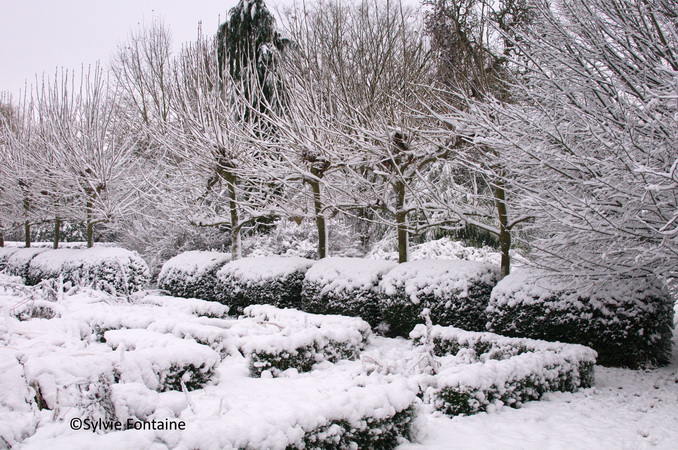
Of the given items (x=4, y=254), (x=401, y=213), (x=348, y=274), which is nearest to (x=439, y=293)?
(x=348, y=274)

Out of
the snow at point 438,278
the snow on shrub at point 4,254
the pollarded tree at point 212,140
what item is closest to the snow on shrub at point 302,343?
the snow at point 438,278

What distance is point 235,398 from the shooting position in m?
3.86

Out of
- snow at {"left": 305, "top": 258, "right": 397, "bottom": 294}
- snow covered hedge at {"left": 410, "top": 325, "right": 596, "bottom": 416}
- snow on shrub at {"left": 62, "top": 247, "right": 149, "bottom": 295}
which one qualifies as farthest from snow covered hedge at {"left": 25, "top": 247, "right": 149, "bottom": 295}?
snow covered hedge at {"left": 410, "top": 325, "right": 596, "bottom": 416}

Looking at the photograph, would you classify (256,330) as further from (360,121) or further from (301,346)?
(360,121)

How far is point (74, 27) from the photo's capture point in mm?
6199

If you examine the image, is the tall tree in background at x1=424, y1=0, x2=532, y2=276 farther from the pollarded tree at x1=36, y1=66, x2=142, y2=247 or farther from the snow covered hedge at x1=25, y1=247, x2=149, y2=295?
the pollarded tree at x1=36, y1=66, x2=142, y2=247

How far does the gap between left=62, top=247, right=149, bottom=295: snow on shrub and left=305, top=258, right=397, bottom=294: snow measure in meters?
5.30

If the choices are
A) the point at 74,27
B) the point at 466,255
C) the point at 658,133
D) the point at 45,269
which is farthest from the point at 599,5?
the point at 45,269

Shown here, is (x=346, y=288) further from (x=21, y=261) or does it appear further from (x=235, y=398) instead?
(x=21, y=261)

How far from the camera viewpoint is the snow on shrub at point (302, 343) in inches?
195

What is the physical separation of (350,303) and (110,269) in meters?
6.74

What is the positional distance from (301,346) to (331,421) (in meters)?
2.33

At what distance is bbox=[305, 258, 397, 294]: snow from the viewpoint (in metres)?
7.42

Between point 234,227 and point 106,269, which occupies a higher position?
point 234,227
